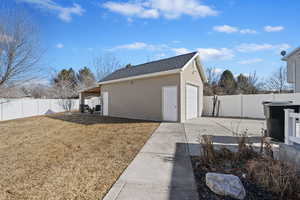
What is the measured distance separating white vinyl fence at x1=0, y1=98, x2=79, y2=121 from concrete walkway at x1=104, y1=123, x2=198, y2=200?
15.4 meters

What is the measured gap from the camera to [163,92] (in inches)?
428

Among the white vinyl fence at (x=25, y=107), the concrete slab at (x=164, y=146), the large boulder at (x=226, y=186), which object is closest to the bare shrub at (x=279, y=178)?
the large boulder at (x=226, y=186)

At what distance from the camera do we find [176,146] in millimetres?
5270

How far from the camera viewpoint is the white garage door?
11469 millimetres

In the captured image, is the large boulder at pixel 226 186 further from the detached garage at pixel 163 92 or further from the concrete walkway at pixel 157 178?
the detached garage at pixel 163 92

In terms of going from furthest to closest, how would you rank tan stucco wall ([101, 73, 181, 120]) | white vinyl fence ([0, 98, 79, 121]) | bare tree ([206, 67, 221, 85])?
bare tree ([206, 67, 221, 85]) → white vinyl fence ([0, 98, 79, 121]) → tan stucco wall ([101, 73, 181, 120])

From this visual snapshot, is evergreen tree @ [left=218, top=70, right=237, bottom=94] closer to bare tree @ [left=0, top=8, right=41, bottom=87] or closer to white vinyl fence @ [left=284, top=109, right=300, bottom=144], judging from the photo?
white vinyl fence @ [left=284, top=109, right=300, bottom=144]

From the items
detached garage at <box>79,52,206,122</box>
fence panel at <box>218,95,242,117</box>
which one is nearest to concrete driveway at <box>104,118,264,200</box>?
detached garage at <box>79,52,206,122</box>

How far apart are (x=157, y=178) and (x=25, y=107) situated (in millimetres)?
18280

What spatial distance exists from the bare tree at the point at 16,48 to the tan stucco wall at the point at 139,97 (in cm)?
625

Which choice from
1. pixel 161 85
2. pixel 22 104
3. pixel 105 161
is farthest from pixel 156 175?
pixel 22 104

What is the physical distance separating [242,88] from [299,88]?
1760cm

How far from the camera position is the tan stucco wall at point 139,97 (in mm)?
11047

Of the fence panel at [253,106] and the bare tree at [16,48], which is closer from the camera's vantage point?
the bare tree at [16,48]
